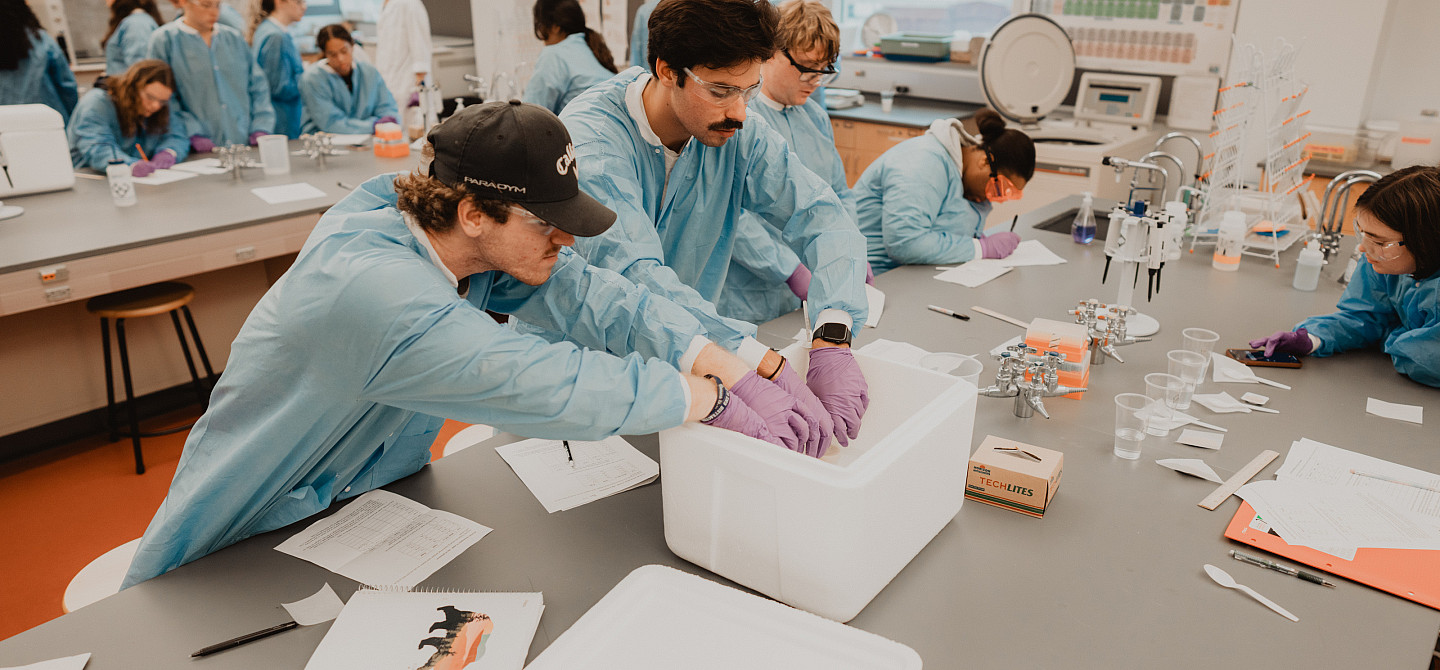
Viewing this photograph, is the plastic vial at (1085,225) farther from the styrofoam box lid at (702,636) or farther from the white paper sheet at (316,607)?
the white paper sheet at (316,607)

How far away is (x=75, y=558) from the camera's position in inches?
110

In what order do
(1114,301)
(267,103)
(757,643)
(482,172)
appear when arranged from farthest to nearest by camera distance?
1. (267,103)
2. (1114,301)
3. (482,172)
4. (757,643)

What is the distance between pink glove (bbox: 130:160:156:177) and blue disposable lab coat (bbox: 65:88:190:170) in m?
0.11

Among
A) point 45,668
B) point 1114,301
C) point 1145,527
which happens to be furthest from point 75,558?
point 1114,301

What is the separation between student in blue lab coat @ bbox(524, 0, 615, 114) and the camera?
4.43 m

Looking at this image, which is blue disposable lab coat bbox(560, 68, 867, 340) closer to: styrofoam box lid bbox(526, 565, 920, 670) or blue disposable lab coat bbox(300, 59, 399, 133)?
styrofoam box lid bbox(526, 565, 920, 670)

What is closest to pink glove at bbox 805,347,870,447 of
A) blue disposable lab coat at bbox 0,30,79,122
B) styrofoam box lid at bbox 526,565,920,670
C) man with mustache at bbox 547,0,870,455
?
man with mustache at bbox 547,0,870,455

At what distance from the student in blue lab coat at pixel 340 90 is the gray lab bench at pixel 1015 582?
13.2 ft

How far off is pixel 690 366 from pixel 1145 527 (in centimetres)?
83

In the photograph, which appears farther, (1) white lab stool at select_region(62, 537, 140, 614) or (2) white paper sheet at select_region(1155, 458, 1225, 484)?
(2) white paper sheet at select_region(1155, 458, 1225, 484)

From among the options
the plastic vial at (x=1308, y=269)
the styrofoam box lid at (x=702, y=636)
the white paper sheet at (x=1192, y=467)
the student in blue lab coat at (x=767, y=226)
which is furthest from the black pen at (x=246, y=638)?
the plastic vial at (x=1308, y=269)

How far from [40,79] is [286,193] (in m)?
2.32

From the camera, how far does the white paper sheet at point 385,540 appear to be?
134 centimetres

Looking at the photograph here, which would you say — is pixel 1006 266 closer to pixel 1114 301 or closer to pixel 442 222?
pixel 1114 301
